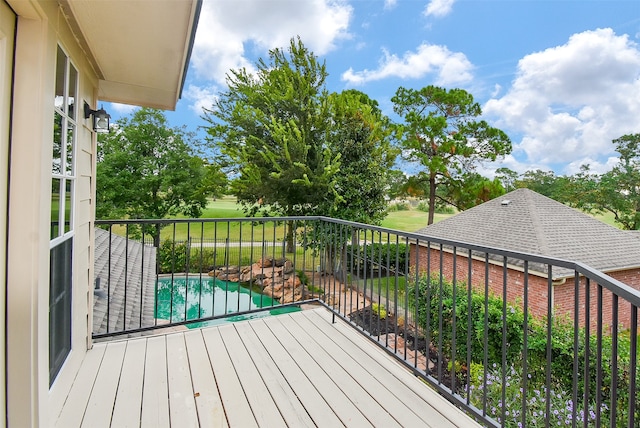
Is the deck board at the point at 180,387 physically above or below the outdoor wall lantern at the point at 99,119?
below

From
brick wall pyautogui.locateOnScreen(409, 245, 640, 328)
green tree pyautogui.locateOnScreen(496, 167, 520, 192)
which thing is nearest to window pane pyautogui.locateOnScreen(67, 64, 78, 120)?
brick wall pyautogui.locateOnScreen(409, 245, 640, 328)

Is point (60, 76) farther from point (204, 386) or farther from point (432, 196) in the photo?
point (432, 196)

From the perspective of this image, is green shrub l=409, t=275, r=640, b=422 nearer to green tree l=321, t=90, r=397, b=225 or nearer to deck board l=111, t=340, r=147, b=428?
deck board l=111, t=340, r=147, b=428

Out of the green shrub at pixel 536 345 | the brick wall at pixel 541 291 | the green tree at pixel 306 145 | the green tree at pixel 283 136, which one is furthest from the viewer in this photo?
the green tree at pixel 306 145

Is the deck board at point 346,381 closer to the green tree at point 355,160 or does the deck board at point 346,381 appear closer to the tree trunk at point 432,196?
the green tree at point 355,160

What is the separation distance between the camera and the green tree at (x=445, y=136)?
Result: 53.5 ft

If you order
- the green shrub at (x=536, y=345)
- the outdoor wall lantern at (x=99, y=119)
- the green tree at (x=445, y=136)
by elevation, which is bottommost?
the green shrub at (x=536, y=345)

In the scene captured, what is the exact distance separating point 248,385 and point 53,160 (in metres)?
1.59

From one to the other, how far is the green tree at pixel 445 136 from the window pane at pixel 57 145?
15.7 metres

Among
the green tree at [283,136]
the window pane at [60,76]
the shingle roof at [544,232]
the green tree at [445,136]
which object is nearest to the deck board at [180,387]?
the window pane at [60,76]

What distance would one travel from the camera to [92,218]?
2438mm

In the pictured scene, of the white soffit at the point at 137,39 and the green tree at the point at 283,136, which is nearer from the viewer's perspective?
the white soffit at the point at 137,39

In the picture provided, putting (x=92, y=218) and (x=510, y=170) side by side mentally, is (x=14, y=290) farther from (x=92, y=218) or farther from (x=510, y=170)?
(x=510, y=170)

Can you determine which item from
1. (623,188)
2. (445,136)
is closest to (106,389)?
(445,136)
